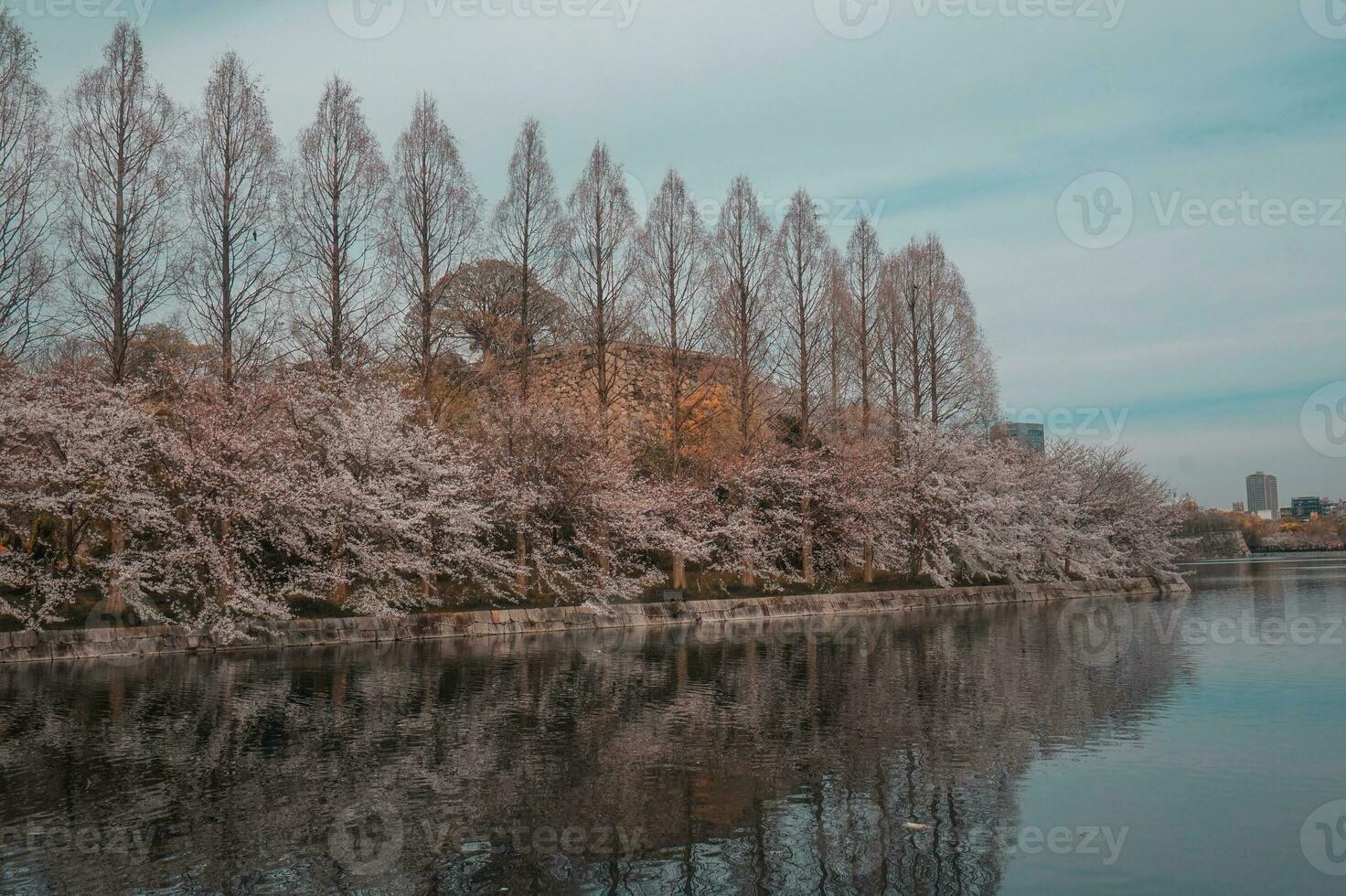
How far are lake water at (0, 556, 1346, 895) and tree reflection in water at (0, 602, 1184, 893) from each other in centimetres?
4

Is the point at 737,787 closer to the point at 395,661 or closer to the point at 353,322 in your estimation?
the point at 395,661

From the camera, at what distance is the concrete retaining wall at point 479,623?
19.6 m

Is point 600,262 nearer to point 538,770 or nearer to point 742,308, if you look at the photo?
point 742,308

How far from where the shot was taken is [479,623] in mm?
25766

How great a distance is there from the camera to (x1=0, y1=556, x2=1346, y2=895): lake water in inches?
259

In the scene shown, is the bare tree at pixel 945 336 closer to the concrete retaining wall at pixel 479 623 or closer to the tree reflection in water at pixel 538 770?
the concrete retaining wall at pixel 479 623

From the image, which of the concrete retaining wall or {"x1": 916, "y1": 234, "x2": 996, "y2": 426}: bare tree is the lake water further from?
{"x1": 916, "y1": 234, "x2": 996, "y2": 426}: bare tree

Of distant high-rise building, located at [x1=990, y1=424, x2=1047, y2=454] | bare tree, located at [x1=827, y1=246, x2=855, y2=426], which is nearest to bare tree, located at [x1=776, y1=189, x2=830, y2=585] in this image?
bare tree, located at [x1=827, y1=246, x2=855, y2=426]

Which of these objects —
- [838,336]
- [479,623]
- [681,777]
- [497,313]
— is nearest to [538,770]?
[681,777]

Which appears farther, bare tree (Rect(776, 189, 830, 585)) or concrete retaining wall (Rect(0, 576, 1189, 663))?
bare tree (Rect(776, 189, 830, 585))

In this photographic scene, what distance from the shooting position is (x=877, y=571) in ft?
137

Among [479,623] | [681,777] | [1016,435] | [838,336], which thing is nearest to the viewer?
[681,777]

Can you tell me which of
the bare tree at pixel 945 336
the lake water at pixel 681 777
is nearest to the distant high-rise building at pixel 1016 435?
the bare tree at pixel 945 336

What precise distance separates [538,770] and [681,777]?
4.60 feet
